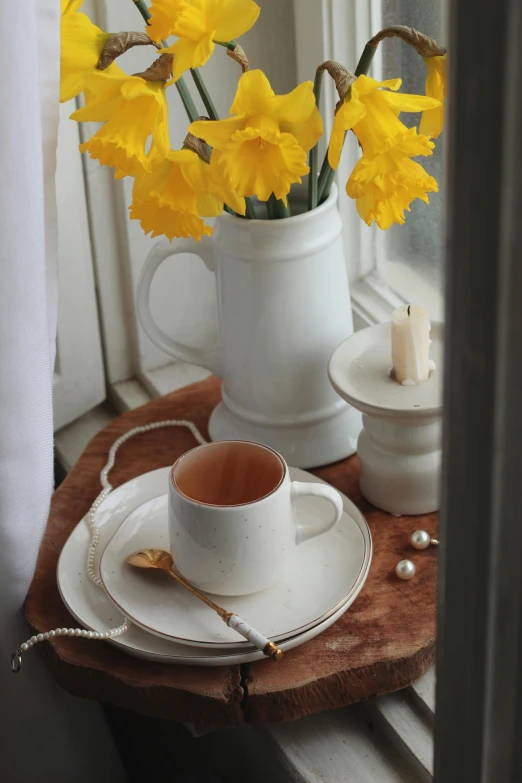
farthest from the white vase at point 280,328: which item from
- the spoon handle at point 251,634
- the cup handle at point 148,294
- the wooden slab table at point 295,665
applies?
the spoon handle at point 251,634

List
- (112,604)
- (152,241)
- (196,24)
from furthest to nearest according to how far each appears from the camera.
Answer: (152,241) < (112,604) < (196,24)

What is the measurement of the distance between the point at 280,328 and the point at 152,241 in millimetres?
330

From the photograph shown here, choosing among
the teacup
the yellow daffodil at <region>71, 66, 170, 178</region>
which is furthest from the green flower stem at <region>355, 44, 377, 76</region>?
the teacup

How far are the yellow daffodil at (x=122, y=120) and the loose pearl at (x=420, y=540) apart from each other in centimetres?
34

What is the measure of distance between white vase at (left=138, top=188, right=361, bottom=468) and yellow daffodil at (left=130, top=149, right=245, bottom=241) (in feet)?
0.21

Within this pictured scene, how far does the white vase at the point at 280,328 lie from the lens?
0.72 m

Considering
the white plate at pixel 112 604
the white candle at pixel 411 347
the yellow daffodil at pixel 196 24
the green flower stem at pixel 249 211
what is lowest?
the white plate at pixel 112 604

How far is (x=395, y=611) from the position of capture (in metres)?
0.66

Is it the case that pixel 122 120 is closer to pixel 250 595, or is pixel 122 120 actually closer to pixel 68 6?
pixel 68 6

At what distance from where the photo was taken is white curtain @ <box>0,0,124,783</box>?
1.92ft

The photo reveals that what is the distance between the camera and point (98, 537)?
73 cm

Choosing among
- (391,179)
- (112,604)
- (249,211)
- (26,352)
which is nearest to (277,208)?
(249,211)

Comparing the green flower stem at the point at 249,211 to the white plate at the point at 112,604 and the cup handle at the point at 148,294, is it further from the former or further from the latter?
the white plate at the point at 112,604

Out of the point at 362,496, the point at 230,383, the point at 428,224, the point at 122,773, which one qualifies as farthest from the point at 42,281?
the point at 122,773
